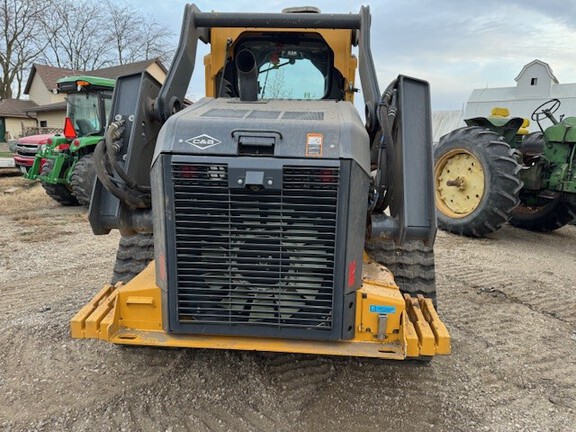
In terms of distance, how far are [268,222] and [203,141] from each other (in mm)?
504

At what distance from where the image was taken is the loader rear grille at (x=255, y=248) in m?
2.28

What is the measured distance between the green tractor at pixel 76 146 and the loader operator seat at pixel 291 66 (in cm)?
551

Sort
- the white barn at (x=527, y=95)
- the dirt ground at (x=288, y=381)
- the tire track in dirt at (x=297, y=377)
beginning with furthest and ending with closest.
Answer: the white barn at (x=527, y=95), the tire track in dirt at (x=297, y=377), the dirt ground at (x=288, y=381)

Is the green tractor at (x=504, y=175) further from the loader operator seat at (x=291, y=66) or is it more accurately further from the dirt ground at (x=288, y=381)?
the loader operator seat at (x=291, y=66)

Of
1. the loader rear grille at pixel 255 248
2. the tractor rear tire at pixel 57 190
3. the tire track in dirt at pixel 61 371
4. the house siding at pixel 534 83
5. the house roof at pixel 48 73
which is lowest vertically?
the tire track in dirt at pixel 61 371

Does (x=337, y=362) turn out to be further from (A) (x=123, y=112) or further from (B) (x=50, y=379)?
(A) (x=123, y=112)

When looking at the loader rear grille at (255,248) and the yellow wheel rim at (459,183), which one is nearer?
the loader rear grille at (255,248)

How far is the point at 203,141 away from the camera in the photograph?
2.29 m

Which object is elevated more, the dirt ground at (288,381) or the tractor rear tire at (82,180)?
the tractor rear tire at (82,180)

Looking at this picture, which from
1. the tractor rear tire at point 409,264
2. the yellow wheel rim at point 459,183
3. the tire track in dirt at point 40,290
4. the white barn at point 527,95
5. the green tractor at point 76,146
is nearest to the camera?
the tractor rear tire at point 409,264

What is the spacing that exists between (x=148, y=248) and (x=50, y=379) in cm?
106

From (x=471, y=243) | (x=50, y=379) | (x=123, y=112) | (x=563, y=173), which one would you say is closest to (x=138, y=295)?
(x=50, y=379)

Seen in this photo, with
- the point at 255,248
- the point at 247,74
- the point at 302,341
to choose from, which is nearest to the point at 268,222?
the point at 255,248

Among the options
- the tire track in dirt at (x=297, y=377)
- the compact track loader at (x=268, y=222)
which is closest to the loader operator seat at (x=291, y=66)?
the compact track loader at (x=268, y=222)
